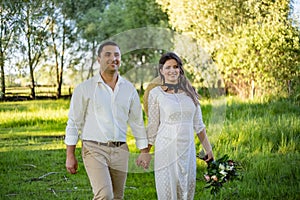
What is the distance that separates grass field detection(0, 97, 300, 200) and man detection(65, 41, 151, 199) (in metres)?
0.23

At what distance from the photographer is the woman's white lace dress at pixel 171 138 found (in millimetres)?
2672

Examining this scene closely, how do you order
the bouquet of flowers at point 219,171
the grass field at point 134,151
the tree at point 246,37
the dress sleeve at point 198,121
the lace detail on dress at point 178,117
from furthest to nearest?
the tree at point 246,37 < the grass field at point 134,151 < the bouquet of flowers at point 219,171 < the dress sleeve at point 198,121 < the lace detail on dress at point 178,117

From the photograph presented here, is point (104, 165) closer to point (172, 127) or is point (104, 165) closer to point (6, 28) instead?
point (172, 127)

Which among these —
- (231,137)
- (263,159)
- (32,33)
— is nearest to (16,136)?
(32,33)

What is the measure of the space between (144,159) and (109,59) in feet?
1.86

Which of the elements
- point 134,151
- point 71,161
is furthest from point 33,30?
point 71,161

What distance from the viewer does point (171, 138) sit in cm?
268

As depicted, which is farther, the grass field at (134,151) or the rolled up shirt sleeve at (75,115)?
the grass field at (134,151)

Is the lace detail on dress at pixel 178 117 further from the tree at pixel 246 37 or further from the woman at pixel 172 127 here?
→ the tree at pixel 246 37

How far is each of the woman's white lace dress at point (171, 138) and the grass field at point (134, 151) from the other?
208 millimetres

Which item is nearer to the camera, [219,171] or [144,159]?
[144,159]

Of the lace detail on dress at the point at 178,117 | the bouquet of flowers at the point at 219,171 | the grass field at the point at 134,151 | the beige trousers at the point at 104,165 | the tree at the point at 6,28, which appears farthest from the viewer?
the tree at the point at 6,28

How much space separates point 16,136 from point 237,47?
2.97 m

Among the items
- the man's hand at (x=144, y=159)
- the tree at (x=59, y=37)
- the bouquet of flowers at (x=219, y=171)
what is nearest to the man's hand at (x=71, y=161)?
the man's hand at (x=144, y=159)
